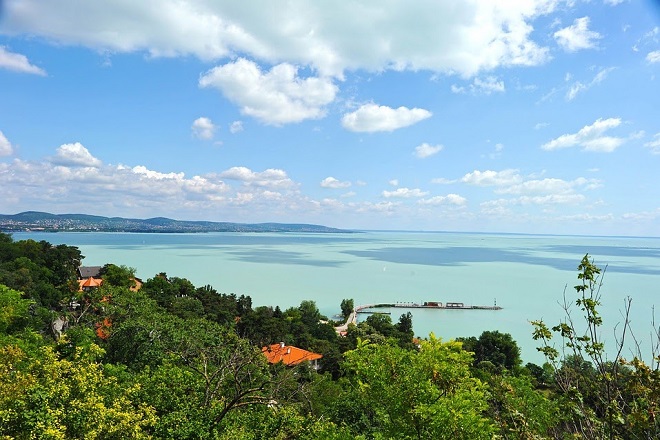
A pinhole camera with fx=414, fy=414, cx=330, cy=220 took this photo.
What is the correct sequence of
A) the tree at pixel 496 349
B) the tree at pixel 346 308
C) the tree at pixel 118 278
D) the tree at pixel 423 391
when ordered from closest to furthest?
the tree at pixel 423 391, the tree at pixel 496 349, the tree at pixel 118 278, the tree at pixel 346 308

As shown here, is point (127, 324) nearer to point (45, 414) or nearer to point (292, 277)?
point (45, 414)

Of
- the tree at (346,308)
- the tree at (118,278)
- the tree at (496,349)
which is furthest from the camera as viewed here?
the tree at (346,308)

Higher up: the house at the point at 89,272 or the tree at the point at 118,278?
the tree at the point at 118,278

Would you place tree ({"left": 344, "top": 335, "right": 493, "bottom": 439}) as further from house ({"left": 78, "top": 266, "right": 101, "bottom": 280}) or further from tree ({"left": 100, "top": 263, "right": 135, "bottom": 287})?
house ({"left": 78, "top": 266, "right": 101, "bottom": 280})

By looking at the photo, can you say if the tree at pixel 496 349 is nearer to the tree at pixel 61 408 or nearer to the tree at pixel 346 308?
the tree at pixel 346 308

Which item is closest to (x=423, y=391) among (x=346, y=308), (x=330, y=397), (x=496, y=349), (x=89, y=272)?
(x=330, y=397)

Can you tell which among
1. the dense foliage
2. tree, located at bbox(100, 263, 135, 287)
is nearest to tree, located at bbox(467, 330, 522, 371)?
the dense foliage

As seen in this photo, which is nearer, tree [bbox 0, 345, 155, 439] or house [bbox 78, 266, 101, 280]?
tree [bbox 0, 345, 155, 439]

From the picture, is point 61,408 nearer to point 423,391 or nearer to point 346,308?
point 423,391

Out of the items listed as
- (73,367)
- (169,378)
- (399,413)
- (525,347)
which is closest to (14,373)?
(73,367)

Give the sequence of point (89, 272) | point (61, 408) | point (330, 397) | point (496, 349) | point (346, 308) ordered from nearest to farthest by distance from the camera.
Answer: point (61, 408) < point (330, 397) < point (496, 349) < point (89, 272) < point (346, 308)

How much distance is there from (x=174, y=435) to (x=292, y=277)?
2616 inches

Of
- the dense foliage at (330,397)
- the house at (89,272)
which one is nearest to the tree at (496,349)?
the dense foliage at (330,397)

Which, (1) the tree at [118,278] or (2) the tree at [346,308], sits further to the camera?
(2) the tree at [346,308]
